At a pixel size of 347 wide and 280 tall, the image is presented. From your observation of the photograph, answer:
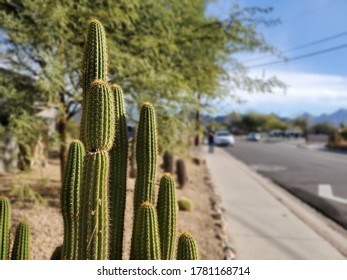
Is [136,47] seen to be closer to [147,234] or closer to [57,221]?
[57,221]

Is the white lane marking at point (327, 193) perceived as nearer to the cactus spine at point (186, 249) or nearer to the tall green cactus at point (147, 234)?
the cactus spine at point (186, 249)

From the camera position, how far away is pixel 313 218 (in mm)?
8656

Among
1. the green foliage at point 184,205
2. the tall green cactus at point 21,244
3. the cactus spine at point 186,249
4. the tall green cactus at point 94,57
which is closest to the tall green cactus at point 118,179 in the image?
the tall green cactus at point 94,57

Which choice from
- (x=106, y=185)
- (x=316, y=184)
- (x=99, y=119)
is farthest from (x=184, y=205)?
(x=316, y=184)

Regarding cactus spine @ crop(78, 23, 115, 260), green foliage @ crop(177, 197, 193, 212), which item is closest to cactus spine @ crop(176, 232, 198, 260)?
cactus spine @ crop(78, 23, 115, 260)

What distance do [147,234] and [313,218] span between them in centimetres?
674

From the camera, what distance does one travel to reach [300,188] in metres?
12.8

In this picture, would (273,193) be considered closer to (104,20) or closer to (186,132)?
(186,132)

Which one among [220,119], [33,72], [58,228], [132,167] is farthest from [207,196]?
[33,72]

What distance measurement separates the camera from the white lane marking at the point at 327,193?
Result: 33.7ft

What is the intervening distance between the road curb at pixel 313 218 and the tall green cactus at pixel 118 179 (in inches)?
127

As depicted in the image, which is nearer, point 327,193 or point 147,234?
point 147,234

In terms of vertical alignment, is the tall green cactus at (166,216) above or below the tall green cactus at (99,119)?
below

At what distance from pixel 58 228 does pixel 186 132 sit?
2772mm
